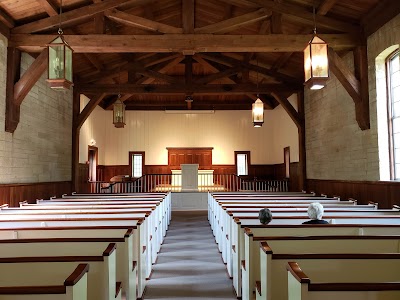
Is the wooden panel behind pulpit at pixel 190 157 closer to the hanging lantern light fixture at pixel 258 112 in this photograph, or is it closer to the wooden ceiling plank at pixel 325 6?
the hanging lantern light fixture at pixel 258 112

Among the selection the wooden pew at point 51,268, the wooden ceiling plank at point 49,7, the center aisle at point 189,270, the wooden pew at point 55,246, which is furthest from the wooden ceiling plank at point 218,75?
the wooden pew at point 51,268

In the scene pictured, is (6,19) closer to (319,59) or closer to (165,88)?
(165,88)

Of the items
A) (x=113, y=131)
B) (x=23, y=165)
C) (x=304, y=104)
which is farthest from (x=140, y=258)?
(x=113, y=131)

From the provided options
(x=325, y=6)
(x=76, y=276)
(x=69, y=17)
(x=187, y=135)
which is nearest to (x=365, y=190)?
(x=325, y=6)

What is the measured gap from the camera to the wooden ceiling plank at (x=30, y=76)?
255 inches

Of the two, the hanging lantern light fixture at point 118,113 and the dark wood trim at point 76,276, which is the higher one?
the hanging lantern light fixture at point 118,113

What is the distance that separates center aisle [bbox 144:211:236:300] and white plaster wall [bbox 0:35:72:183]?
3.26 metres

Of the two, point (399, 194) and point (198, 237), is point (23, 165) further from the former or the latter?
point (399, 194)

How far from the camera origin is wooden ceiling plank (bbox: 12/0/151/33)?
6.71m

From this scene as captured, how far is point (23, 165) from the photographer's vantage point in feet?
23.9

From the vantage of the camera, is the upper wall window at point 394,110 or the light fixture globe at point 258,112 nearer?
the upper wall window at point 394,110

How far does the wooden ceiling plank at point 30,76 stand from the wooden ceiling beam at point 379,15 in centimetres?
591

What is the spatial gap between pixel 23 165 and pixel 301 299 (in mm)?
6967

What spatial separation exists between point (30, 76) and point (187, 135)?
9586 millimetres
